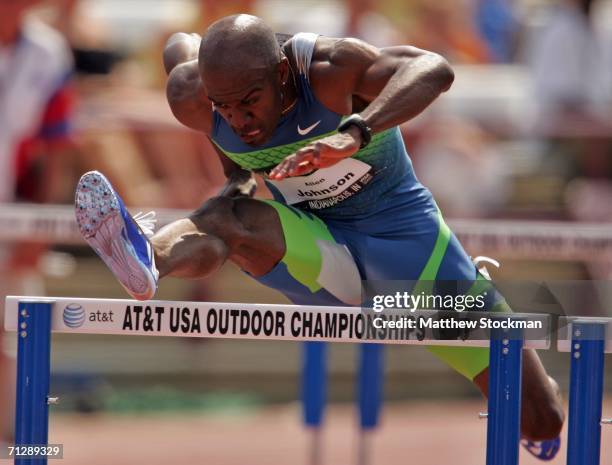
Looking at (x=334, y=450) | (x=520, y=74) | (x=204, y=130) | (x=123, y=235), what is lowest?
(x=334, y=450)

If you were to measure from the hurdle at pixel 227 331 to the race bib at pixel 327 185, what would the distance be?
81 cm

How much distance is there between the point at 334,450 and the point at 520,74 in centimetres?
380

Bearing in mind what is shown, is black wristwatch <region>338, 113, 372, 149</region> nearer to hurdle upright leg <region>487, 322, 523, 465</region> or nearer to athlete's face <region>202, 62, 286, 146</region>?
athlete's face <region>202, 62, 286, 146</region>

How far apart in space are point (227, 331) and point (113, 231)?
17.8 inches

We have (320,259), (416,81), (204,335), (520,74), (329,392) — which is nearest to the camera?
(204,335)

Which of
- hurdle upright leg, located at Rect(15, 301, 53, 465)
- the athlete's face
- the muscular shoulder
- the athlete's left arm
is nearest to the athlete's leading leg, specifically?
the athlete's left arm

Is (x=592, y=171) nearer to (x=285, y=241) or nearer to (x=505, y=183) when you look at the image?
(x=505, y=183)

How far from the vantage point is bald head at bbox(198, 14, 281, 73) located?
4.07 m

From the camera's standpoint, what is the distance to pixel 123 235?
12.6 feet

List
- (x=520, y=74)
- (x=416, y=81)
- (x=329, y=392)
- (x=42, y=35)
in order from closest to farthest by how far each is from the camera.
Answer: (x=416, y=81)
(x=42, y=35)
(x=329, y=392)
(x=520, y=74)

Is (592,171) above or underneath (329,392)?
above

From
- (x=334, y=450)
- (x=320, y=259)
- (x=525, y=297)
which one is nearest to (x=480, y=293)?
(x=525, y=297)

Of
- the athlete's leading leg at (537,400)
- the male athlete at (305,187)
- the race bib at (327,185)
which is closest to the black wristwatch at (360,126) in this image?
the male athlete at (305,187)

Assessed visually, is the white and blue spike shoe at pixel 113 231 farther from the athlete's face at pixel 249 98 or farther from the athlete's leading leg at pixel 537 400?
the athlete's leading leg at pixel 537 400
